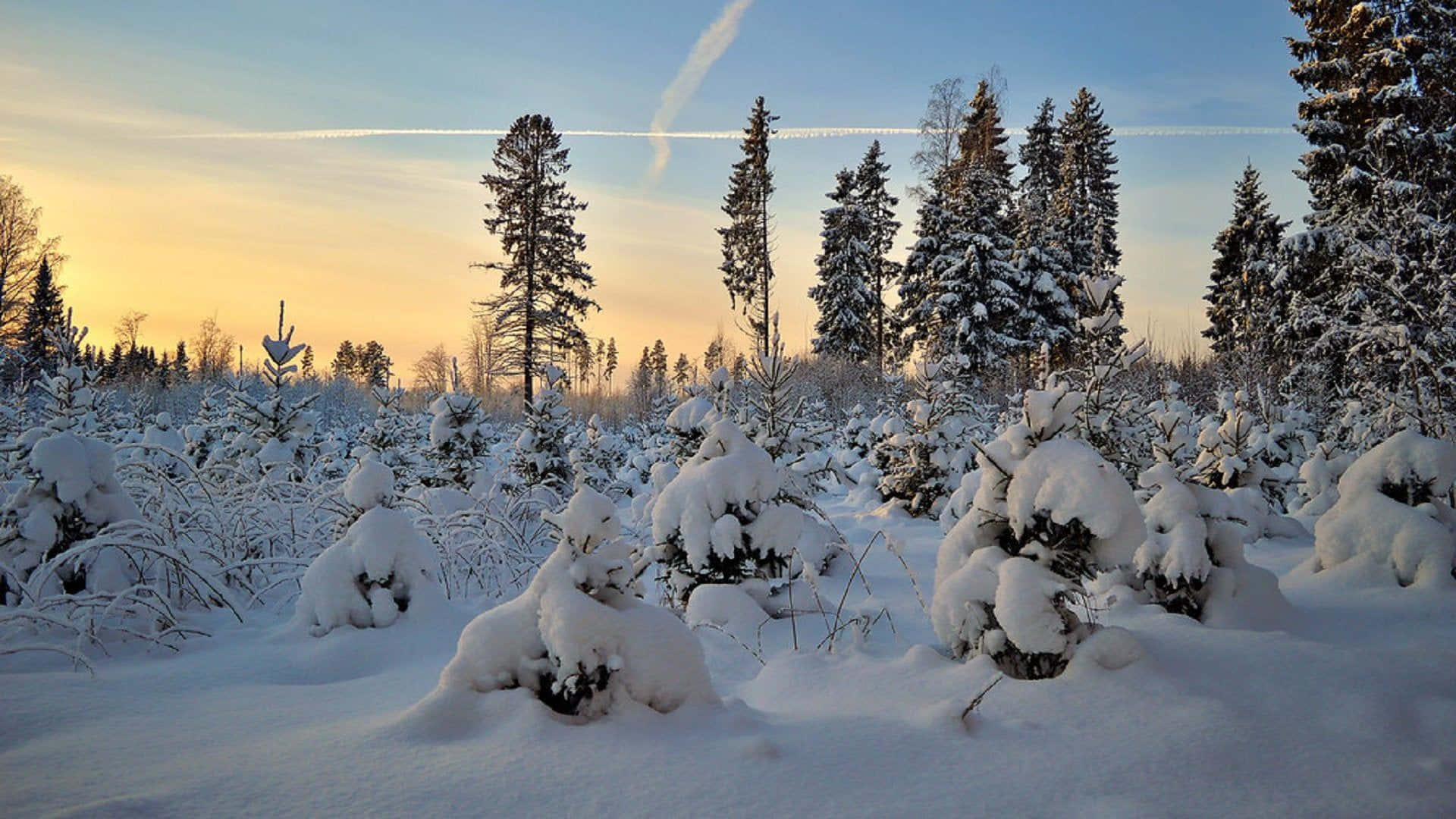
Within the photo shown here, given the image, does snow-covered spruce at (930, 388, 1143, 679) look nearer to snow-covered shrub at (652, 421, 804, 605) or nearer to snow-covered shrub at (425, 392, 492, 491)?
snow-covered shrub at (652, 421, 804, 605)

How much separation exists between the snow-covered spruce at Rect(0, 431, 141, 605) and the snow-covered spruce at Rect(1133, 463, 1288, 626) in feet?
18.5

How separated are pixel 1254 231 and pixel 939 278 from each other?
46.7 feet

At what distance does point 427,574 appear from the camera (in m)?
3.91

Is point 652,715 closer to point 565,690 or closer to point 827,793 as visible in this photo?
point 565,690

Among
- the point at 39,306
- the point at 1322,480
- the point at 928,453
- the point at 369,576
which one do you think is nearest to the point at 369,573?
the point at 369,576

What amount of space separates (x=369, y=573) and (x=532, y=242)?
23.4 m

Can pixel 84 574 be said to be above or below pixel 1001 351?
below

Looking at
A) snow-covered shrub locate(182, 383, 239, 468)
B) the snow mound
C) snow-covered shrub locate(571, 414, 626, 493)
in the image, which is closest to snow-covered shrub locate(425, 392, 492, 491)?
snow-covered shrub locate(571, 414, 626, 493)

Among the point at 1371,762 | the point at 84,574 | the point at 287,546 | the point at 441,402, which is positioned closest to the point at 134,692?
the point at 84,574

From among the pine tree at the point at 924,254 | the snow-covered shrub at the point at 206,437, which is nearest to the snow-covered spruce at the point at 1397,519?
the snow-covered shrub at the point at 206,437

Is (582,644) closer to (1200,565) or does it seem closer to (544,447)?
(1200,565)

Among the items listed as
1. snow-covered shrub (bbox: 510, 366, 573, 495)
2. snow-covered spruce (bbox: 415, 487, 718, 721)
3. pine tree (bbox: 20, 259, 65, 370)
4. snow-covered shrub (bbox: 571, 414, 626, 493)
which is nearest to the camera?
snow-covered spruce (bbox: 415, 487, 718, 721)

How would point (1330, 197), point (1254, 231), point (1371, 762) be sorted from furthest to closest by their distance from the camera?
point (1254, 231)
point (1330, 197)
point (1371, 762)

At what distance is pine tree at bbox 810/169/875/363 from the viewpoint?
1277 inches
